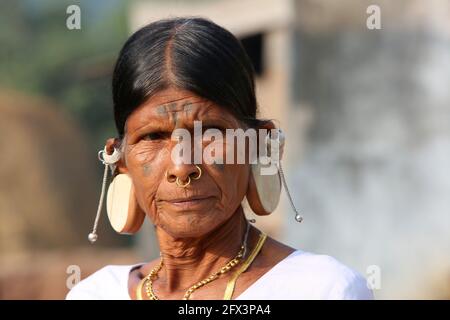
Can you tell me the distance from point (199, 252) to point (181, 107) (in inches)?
19.7

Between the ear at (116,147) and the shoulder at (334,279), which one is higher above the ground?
the ear at (116,147)

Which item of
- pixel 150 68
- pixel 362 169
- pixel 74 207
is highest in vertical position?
pixel 150 68

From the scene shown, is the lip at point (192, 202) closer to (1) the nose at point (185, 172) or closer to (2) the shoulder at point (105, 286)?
(1) the nose at point (185, 172)

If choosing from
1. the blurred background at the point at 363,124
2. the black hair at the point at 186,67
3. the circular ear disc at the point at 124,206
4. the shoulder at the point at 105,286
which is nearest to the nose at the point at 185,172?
the black hair at the point at 186,67

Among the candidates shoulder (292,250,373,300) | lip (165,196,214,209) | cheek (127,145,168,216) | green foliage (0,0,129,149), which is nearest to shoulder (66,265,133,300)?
cheek (127,145,168,216)

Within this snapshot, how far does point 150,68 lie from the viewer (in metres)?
2.93

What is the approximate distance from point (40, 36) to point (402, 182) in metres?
11.2

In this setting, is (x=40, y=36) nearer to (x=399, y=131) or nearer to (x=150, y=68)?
(x=399, y=131)

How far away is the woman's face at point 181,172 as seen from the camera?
9.42 ft

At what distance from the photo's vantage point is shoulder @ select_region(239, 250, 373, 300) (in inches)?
112

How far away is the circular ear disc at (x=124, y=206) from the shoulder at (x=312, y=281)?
516 millimetres

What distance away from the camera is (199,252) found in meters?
3.10
